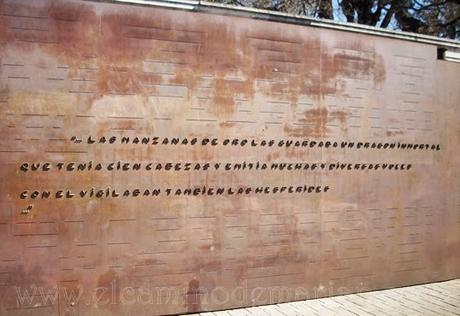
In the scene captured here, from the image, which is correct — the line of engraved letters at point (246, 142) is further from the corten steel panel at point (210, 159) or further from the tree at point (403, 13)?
the tree at point (403, 13)

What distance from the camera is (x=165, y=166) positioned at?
194 inches

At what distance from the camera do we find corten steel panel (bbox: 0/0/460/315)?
4461 mm

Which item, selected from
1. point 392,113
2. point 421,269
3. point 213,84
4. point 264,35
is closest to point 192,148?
point 213,84

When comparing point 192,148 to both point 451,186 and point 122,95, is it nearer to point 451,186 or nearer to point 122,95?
point 122,95

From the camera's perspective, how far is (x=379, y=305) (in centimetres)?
545

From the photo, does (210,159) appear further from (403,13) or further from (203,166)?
(403,13)

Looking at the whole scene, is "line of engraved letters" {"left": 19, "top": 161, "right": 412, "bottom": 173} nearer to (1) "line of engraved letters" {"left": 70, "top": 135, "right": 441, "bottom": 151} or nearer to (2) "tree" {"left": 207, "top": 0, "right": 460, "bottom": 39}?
(1) "line of engraved letters" {"left": 70, "top": 135, "right": 441, "bottom": 151}

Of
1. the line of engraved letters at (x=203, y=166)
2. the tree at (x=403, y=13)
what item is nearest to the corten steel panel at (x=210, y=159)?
the line of engraved letters at (x=203, y=166)

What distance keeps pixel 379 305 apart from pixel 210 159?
2.56m

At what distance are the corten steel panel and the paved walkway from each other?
0.13m

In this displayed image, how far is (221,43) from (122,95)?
4.04 feet

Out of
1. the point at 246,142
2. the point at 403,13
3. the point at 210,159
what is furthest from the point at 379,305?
the point at 403,13

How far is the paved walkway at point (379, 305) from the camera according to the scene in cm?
518

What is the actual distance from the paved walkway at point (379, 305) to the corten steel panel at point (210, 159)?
0.13 meters
